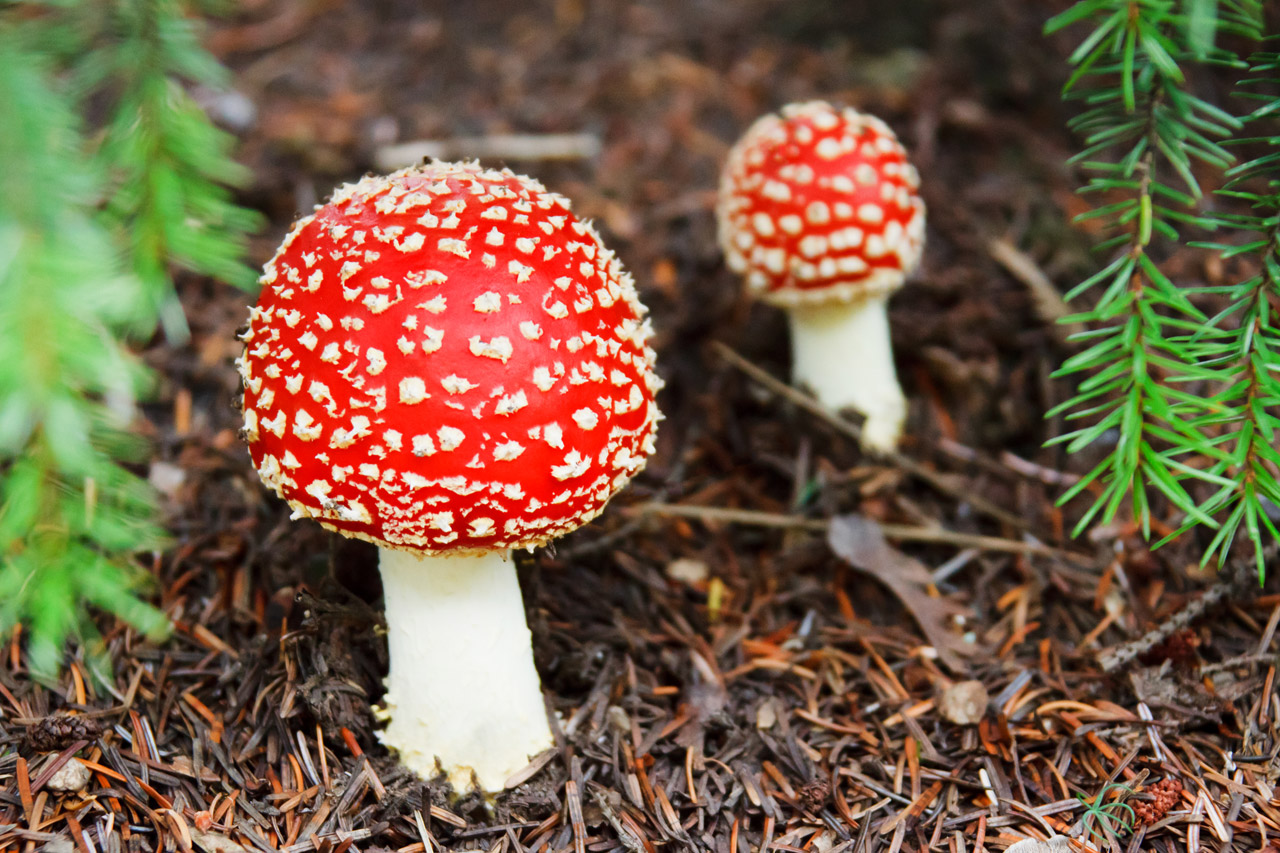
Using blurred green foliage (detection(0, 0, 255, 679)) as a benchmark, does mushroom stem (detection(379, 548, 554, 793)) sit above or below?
below

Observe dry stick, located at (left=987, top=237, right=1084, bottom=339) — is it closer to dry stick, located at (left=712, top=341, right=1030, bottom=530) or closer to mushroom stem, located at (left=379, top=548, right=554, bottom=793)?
dry stick, located at (left=712, top=341, right=1030, bottom=530)

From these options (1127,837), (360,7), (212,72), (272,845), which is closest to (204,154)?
(212,72)

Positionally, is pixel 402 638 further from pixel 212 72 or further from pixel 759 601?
pixel 212 72

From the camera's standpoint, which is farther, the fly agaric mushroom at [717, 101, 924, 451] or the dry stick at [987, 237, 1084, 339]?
the dry stick at [987, 237, 1084, 339]

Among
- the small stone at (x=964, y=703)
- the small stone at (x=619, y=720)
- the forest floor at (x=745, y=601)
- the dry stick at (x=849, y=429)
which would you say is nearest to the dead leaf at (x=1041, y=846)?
the forest floor at (x=745, y=601)

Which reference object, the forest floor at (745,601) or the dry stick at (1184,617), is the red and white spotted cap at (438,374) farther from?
the dry stick at (1184,617)

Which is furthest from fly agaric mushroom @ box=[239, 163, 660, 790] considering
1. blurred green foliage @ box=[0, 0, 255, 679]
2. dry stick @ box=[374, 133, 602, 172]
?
dry stick @ box=[374, 133, 602, 172]
